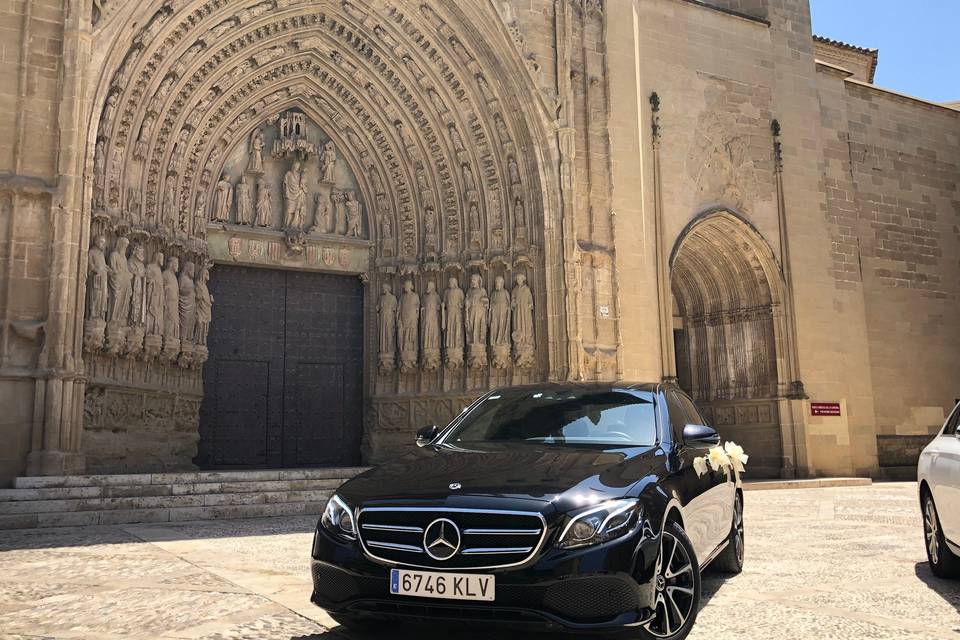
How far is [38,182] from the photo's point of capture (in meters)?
10.1

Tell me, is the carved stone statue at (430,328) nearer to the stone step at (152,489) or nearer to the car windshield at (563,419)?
the stone step at (152,489)

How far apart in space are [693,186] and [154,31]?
9743 mm

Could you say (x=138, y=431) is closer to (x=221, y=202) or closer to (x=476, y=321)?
(x=221, y=202)

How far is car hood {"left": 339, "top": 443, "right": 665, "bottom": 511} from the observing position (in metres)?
3.31

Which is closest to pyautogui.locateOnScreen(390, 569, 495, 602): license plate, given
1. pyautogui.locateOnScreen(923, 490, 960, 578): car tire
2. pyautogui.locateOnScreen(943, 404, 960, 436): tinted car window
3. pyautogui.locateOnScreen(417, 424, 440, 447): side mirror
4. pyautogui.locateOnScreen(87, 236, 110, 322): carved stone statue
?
pyautogui.locateOnScreen(417, 424, 440, 447): side mirror

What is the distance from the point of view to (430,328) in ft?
46.9

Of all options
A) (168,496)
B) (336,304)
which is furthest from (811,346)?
(168,496)

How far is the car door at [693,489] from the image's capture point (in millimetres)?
4004

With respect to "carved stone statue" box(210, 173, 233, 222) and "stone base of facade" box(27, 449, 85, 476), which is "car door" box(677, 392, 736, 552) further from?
"carved stone statue" box(210, 173, 233, 222)

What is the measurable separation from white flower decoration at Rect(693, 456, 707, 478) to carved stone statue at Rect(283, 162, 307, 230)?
11.3 meters

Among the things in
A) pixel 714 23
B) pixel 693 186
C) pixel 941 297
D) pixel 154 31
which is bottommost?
pixel 941 297

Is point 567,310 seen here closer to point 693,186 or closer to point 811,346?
point 693,186

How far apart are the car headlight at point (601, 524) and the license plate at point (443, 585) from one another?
0.32m

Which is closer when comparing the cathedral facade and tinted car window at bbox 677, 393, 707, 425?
tinted car window at bbox 677, 393, 707, 425
